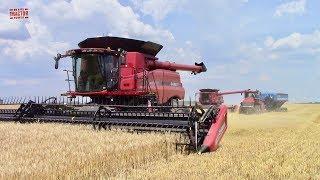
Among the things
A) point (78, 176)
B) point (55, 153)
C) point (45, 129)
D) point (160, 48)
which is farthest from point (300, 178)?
point (160, 48)

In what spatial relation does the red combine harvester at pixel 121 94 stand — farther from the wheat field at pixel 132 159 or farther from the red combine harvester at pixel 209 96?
the red combine harvester at pixel 209 96

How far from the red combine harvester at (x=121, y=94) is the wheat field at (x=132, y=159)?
2.02ft

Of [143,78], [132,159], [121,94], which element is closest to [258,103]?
[143,78]

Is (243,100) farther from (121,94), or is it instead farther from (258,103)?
(121,94)

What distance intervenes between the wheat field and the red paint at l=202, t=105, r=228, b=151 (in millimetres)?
177

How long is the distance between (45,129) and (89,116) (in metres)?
1.12

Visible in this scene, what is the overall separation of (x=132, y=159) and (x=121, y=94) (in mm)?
5930

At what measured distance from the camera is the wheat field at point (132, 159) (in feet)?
16.1

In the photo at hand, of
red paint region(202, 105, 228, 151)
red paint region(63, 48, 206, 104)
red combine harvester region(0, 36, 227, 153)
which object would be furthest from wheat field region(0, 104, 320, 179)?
red paint region(63, 48, 206, 104)

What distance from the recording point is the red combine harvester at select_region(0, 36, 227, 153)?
806 cm

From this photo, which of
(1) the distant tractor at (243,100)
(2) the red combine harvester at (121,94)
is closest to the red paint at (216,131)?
(2) the red combine harvester at (121,94)

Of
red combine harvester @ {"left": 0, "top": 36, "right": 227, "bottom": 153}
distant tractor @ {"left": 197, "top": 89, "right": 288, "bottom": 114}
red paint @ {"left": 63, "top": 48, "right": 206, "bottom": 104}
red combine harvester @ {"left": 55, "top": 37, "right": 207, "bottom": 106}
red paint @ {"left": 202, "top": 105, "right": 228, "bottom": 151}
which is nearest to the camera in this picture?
red paint @ {"left": 202, "top": 105, "right": 228, "bottom": 151}

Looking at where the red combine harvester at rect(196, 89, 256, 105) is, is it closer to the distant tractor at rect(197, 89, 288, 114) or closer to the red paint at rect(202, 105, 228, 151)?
the distant tractor at rect(197, 89, 288, 114)

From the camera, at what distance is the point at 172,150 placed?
7.04m
